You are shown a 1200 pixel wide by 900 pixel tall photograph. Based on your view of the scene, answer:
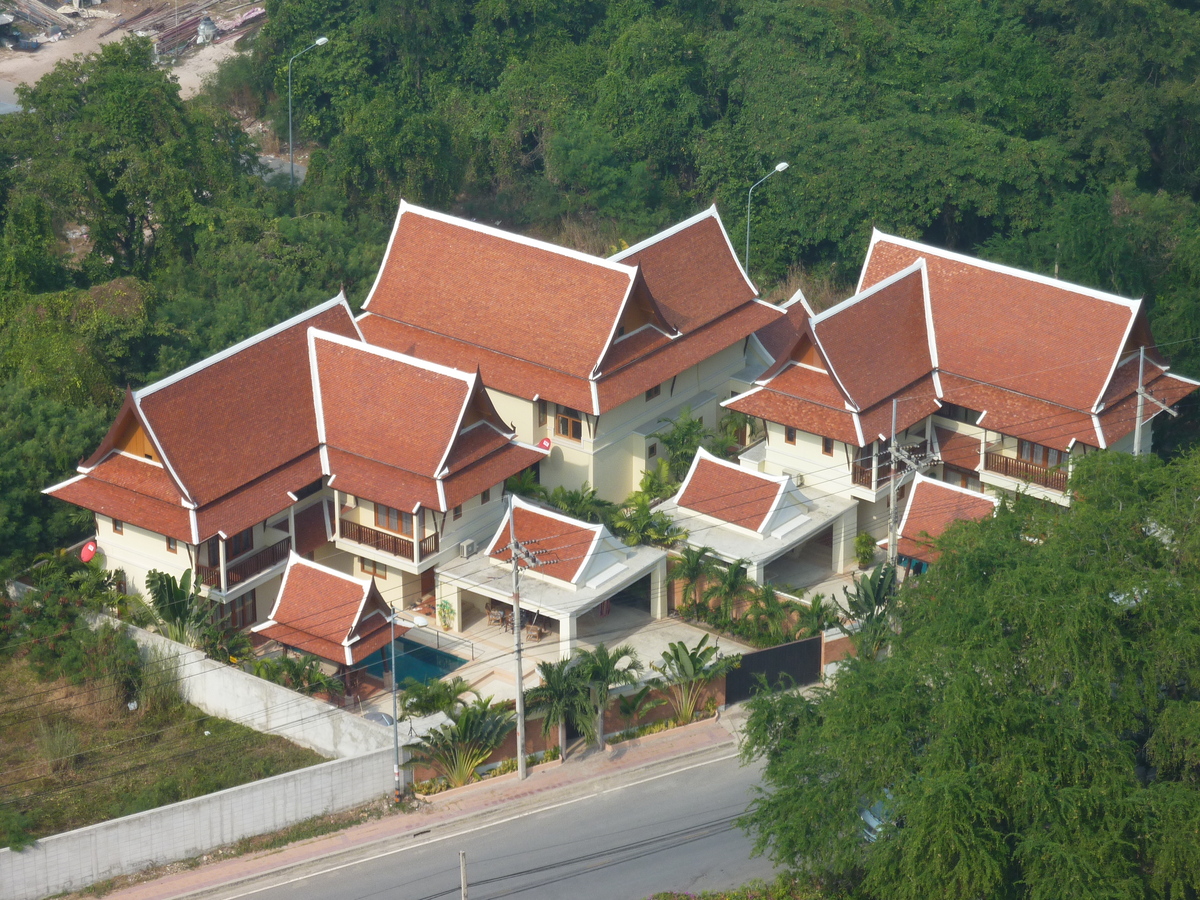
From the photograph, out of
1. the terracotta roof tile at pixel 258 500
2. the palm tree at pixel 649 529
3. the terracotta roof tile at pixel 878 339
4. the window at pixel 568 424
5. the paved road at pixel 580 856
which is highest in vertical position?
the terracotta roof tile at pixel 878 339

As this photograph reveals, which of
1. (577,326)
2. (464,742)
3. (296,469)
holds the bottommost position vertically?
(464,742)

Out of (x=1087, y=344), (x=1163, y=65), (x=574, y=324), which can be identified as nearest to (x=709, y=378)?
(x=574, y=324)

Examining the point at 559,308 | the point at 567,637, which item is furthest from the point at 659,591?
the point at 559,308

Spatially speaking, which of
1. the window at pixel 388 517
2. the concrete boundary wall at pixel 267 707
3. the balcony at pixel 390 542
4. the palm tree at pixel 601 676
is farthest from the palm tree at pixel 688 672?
the window at pixel 388 517

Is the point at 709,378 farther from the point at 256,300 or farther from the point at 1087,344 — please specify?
the point at 256,300

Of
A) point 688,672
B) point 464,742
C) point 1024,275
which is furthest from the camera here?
point 1024,275

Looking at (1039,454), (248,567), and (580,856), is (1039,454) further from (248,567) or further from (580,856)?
(248,567)

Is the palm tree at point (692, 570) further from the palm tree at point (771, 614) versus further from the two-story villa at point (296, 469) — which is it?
the two-story villa at point (296, 469)
